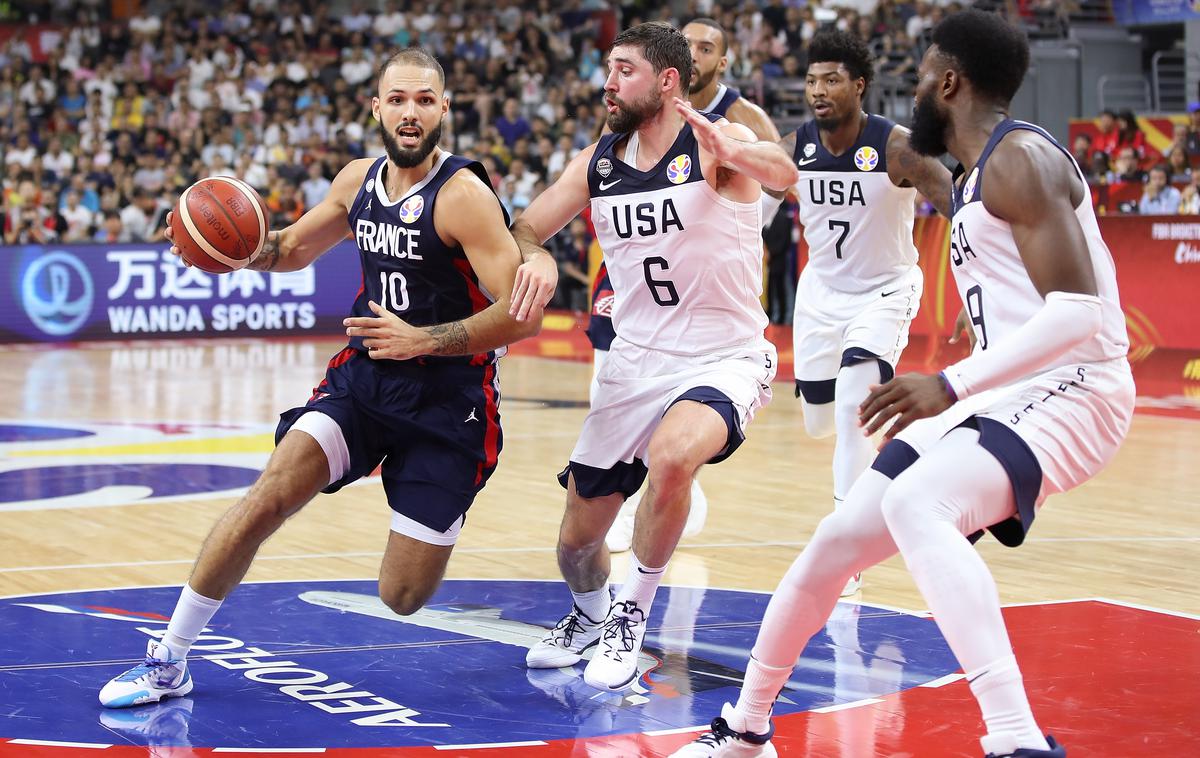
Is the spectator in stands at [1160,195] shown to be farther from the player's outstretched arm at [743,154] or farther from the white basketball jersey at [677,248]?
the player's outstretched arm at [743,154]

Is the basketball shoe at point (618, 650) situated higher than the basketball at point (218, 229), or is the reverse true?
the basketball at point (218, 229)

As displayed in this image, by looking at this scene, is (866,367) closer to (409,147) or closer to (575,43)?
(409,147)

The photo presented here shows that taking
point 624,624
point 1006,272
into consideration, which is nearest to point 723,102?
point 624,624

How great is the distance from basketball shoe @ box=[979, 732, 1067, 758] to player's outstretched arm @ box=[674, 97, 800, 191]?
7.45 ft

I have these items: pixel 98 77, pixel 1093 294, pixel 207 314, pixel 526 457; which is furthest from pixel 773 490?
pixel 98 77

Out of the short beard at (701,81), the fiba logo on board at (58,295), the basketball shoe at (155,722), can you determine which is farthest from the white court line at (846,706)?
the fiba logo on board at (58,295)

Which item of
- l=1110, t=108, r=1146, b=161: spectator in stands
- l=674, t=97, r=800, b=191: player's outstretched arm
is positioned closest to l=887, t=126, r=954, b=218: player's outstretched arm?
l=674, t=97, r=800, b=191: player's outstretched arm

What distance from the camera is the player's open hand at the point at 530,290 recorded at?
5.03 m

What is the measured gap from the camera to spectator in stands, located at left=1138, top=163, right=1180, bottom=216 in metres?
15.4

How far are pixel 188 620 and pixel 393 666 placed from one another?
0.79 metres

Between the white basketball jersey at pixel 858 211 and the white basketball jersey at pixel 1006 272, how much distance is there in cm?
301

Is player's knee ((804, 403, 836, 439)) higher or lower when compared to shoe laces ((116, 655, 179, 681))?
higher

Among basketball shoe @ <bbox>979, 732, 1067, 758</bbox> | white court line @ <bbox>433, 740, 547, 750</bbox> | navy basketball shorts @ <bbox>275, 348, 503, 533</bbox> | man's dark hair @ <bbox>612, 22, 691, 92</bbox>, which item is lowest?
white court line @ <bbox>433, 740, 547, 750</bbox>

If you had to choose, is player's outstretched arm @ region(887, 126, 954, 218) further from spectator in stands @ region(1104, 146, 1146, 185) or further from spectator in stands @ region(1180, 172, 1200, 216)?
spectator in stands @ region(1104, 146, 1146, 185)
